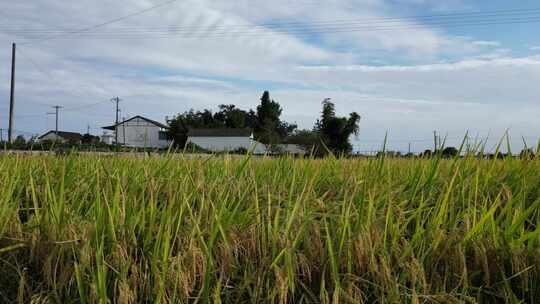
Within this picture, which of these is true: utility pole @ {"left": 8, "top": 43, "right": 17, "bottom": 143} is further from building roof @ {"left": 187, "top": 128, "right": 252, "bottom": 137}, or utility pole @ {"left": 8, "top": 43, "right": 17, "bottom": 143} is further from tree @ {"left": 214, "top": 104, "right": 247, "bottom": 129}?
tree @ {"left": 214, "top": 104, "right": 247, "bottom": 129}

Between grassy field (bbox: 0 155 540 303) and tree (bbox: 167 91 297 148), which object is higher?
tree (bbox: 167 91 297 148)

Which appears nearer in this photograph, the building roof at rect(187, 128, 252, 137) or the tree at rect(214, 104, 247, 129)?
the building roof at rect(187, 128, 252, 137)

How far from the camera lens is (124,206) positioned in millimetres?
1838

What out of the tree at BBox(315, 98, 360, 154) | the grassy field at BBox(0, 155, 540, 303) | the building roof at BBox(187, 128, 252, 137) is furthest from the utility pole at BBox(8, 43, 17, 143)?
the building roof at BBox(187, 128, 252, 137)

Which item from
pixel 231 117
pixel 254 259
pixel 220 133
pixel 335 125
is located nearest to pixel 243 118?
pixel 231 117

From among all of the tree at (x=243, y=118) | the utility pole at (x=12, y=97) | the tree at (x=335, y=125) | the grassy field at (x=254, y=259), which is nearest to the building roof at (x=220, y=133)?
the tree at (x=243, y=118)

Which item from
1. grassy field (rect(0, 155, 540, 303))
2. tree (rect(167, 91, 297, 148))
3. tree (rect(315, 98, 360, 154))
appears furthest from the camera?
tree (rect(167, 91, 297, 148))

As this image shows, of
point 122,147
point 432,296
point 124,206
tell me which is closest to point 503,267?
point 432,296

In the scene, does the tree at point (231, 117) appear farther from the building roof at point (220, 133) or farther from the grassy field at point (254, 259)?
the grassy field at point (254, 259)

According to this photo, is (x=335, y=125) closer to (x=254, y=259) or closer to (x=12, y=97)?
(x=12, y=97)

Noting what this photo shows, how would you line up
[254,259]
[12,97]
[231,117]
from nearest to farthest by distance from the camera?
[254,259] < [12,97] < [231,117]

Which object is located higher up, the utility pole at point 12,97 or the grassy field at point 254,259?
the utility pole at point 12,97

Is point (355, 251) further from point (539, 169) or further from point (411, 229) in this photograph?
point (539, 169)

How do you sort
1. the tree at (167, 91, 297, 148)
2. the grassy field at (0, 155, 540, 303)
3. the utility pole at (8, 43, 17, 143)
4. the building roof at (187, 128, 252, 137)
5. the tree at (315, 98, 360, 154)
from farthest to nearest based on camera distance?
the tree at (167, 91, 297, 148), the building roof at (187, 128, 252, 137), the tree at (315, 98, 360, 154), the utility pole at (8, 43, 17, 143), the grassy field at (0, 155, 540, 303)
